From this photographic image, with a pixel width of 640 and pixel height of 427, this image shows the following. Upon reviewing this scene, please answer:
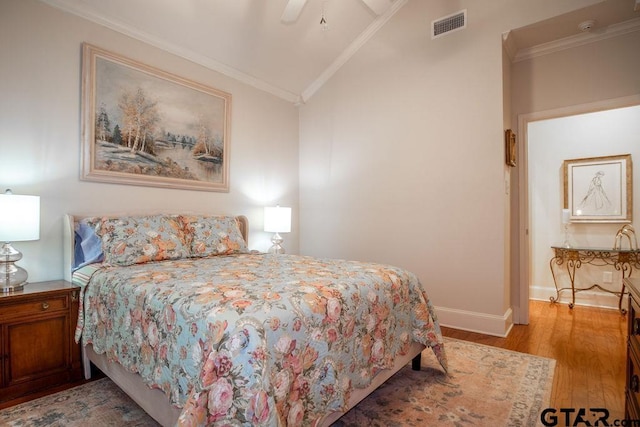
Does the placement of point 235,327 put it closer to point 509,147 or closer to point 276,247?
point 276,247

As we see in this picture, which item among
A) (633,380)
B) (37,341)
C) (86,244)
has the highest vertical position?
(86,244)

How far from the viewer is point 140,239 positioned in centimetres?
250

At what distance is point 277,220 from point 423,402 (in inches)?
95.8

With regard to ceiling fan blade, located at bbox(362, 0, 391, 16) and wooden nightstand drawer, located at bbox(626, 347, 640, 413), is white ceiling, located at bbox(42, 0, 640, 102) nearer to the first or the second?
ceiling fan blade, located at bbox(362, 0, 391, 16)

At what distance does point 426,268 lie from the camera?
11.3ft

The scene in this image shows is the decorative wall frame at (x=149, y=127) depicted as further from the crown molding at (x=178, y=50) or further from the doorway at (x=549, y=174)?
the doorway at (x=549, y=174)

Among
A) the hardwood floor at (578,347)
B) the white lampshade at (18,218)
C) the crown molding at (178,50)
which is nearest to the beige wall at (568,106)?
the hardwood floor at (578,347)

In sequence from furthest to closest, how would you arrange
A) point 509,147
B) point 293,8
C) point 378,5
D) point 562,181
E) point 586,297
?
1. point 562,181
2. point 586,297
3. point 378,5
4. point 509,147
5. point 293,8

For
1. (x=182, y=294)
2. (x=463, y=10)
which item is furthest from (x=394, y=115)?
(x=182, y=294)

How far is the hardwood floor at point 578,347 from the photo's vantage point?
1.96 metres

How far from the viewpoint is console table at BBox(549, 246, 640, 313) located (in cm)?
375

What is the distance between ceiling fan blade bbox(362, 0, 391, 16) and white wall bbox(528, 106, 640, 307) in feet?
8.18

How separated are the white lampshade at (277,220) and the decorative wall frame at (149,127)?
0.60m

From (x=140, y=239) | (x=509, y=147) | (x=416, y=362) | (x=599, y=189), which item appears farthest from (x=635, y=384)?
(x=599, y=189)
